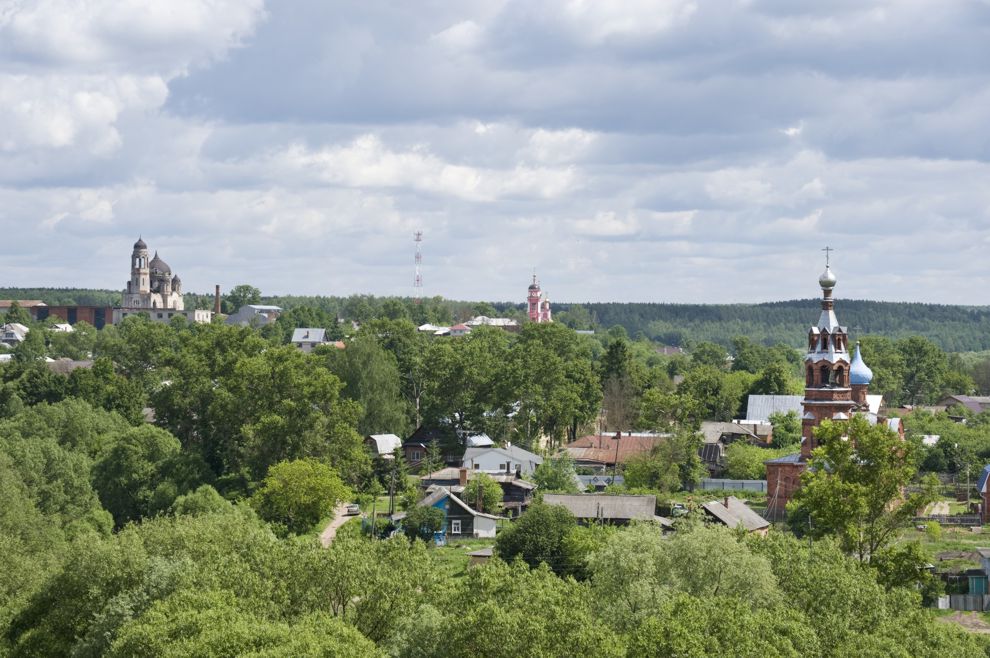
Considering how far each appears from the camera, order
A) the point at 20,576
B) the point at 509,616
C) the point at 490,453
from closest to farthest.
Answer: the point at 509,616, the point at 20,576, the point at 490,453

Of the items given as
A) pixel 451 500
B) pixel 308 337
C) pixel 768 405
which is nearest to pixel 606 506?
pixel 451 500

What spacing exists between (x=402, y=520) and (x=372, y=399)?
25269 mm

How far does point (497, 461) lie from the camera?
82438 mm

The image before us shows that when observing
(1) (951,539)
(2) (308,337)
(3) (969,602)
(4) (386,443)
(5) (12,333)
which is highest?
(2) (308,337)

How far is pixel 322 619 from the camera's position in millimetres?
35438

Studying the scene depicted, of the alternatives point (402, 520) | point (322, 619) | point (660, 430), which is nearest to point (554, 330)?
point (660, 430)

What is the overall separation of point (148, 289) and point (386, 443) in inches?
4623

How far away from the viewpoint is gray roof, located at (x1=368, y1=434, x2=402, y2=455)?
86.1 metres

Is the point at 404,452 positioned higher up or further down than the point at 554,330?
further down

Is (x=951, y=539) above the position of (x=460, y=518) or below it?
above

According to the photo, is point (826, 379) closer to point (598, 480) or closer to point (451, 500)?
point (598, 480)

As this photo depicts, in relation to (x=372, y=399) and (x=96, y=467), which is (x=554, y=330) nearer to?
(x=372, y=399)

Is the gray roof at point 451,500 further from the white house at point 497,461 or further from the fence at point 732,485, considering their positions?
the fence at point 732,485

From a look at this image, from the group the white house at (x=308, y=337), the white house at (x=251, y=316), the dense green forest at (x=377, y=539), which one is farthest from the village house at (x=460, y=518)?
the white house at (x=251, y=316)
